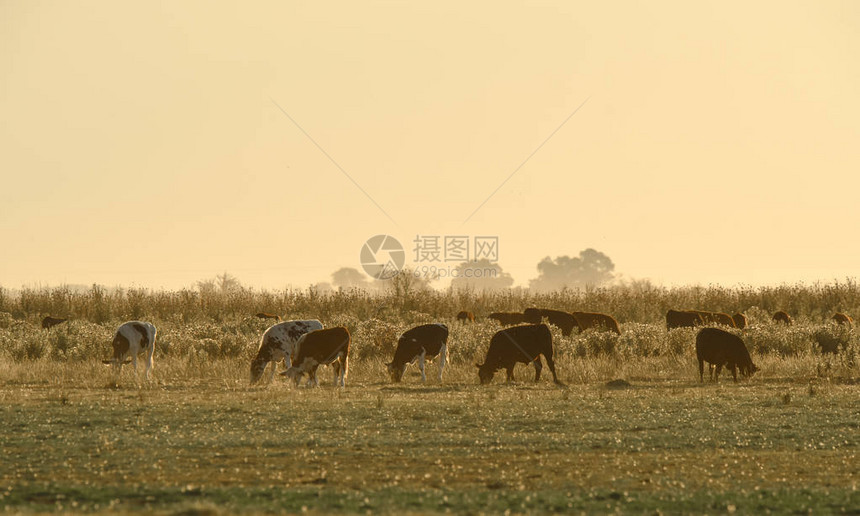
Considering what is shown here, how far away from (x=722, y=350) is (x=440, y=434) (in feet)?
38.6

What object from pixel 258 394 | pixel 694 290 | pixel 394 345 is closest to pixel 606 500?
pixel 258 394

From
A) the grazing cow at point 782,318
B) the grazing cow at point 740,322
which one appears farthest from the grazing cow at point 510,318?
the grazing cow at point 782,318

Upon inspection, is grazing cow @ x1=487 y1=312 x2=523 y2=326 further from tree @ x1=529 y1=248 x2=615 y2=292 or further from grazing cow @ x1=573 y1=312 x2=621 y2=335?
tree @ x1=529 y1=248 x2=615 y2=292

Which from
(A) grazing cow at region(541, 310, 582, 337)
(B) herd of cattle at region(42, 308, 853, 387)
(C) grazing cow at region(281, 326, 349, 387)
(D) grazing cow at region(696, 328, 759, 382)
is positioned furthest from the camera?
(A) grazing cow at region(541, 310, 582, 337)

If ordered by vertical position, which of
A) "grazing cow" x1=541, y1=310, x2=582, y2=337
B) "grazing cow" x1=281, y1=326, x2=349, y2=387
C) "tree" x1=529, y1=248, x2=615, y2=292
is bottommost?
"grazing cow" x1=281, y1=326, x2=349, y2=387

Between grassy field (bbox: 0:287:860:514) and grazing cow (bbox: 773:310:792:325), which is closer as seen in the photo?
grassy field (bbox: 0:287:860:514)

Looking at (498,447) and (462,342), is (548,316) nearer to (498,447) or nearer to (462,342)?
(462,342)

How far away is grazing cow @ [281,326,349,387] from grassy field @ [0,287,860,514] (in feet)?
1.53

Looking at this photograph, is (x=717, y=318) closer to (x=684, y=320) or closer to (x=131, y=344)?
(x=684, y=320)

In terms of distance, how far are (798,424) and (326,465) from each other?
832cm

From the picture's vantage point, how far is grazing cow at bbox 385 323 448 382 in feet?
84.0

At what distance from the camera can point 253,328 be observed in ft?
125

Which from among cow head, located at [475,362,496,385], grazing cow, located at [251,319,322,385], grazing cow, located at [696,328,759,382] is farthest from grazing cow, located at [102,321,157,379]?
grazing cow, located at [696,328,759,382]

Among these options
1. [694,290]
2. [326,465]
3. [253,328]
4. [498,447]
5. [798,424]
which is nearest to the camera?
[326,465]
